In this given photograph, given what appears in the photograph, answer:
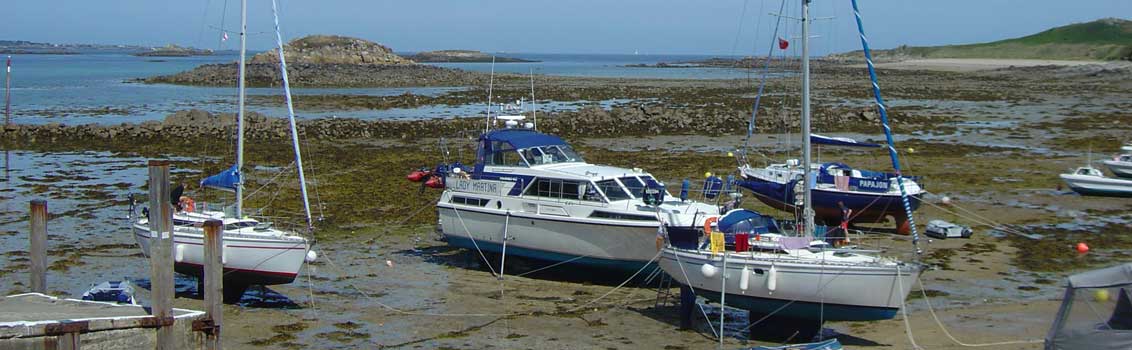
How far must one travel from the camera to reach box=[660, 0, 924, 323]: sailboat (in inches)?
568

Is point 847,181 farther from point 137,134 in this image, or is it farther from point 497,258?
point 137,134

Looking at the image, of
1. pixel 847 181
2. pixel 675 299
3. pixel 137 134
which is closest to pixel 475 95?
pixel 137 134

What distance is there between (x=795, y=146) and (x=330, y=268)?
79.1ft

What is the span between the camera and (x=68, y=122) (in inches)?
2052

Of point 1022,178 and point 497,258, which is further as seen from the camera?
point 1022,178

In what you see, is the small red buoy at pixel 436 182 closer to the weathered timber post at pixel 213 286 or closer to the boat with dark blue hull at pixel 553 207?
the boat with dark blue hull at pixel 553 207

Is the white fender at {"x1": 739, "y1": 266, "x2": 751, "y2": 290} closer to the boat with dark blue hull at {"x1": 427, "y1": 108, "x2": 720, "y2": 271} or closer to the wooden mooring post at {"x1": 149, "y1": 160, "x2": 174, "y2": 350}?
the boat with dark blue hull at {"x1": 427, "y1": 108, "x2": 720, "y2": 271}

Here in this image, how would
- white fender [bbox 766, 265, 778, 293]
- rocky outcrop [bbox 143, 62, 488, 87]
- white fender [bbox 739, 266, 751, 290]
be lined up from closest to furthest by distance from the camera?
1. white fender [bbox 766, 265, 778, 293]
2. white fender [bbox 739, 266, 751, 290]
3. rocky outcrop [bbox 143, 62, 488, 87]

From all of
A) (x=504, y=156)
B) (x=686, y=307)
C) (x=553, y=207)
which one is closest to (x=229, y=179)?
(x=504, y=156)

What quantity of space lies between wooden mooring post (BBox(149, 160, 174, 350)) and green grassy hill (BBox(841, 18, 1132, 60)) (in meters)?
128

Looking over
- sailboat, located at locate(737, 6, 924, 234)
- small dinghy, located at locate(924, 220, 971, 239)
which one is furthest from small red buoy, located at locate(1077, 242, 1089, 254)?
sailboat, located at locate(737, 6, 924, 234)

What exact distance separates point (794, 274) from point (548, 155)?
676cm

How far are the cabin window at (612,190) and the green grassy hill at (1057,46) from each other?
396 feet

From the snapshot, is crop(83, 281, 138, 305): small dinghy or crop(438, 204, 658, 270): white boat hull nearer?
crop(83, 281, 138, 305): small dinghy
